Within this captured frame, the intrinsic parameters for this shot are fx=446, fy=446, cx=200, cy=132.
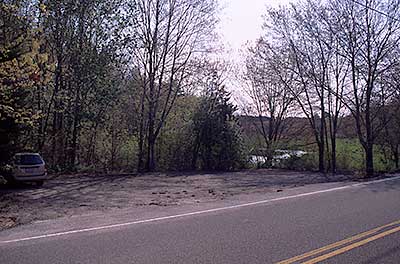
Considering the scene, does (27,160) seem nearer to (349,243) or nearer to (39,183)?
(39,183)

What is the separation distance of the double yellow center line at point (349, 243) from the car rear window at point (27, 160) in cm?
1423

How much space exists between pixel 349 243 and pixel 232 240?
198 centimetres

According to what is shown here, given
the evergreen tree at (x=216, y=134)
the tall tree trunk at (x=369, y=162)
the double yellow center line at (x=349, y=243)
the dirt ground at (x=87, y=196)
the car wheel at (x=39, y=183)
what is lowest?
the double yellow center line at (x=349, y=243)

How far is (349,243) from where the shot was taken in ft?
24.8

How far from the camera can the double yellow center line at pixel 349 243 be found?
21.8ft

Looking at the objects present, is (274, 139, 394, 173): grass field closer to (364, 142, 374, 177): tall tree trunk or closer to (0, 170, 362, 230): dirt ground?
(364, 142, 374, 177): tall tree trunk

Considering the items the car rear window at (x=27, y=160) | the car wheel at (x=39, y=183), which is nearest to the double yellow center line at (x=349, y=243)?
the car rear window at (x=27, y=160)

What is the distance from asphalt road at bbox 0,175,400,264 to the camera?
6773mm

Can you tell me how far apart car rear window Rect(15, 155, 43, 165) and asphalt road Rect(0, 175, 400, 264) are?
33.1 ft

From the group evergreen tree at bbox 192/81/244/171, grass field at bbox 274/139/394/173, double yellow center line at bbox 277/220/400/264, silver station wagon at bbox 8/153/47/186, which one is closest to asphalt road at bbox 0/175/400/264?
double yellow center line at bbox 277/220/400/264

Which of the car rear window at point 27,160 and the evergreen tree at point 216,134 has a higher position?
the evergreen tree at point 216,134

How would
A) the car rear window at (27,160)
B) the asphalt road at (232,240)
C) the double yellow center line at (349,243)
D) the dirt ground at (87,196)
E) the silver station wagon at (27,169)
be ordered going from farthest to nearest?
the car rear window at (27,160) → the silver station wagon at (27,169) → the dirt ground at (87,196) → the asphalt road at (232,240) → the double yellow center line at (349,243)

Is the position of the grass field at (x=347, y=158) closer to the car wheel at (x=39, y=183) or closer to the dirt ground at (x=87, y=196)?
the dirt ground at (x=87, y=196)

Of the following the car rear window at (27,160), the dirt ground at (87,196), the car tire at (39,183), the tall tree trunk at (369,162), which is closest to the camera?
the dirt ground at (87,196)
